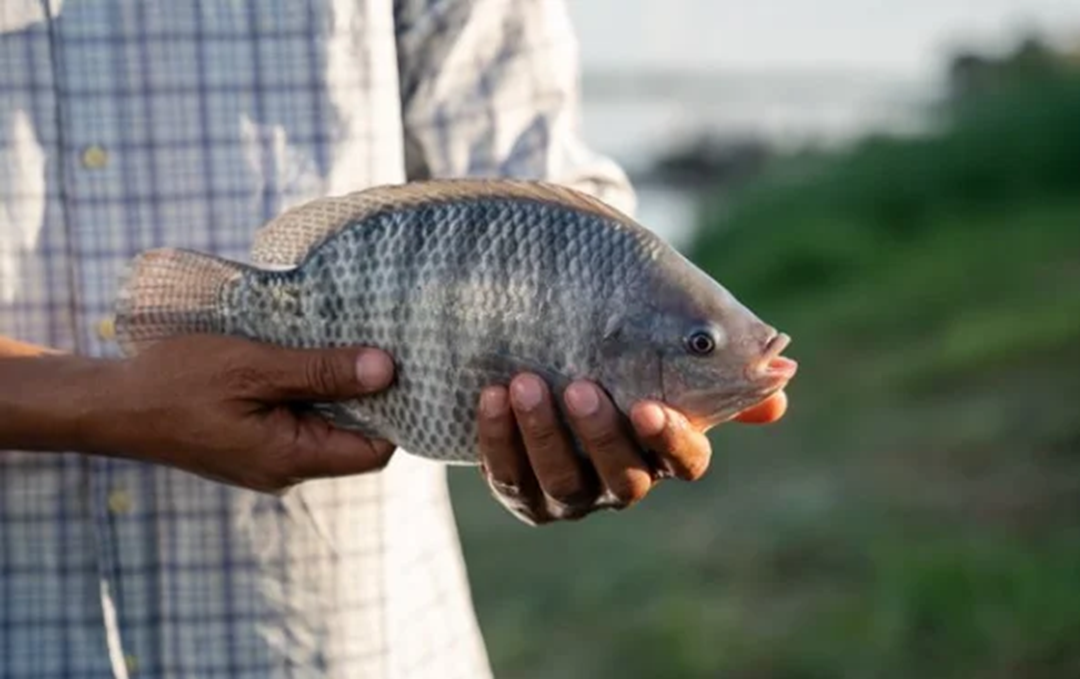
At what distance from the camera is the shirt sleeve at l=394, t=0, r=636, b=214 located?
283 cm

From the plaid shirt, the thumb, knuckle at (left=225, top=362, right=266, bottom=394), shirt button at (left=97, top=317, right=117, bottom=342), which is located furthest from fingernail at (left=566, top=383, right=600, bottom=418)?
shirt button at (left=97, top=317, right=117, bottom=342)

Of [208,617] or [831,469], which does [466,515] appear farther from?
[208,617]

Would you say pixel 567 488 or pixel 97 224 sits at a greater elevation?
pixel 97 224

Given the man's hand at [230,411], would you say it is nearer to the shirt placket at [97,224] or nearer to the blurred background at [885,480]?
the shirt placket at [97,224]

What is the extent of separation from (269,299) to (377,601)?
1.37 feet

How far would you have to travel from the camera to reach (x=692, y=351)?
93.0 inches

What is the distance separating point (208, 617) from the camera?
8.71ft

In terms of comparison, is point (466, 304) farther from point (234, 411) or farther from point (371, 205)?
point (234, 411)

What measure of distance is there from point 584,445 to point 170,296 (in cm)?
50

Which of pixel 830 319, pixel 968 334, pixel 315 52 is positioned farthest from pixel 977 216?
pixel 315 52

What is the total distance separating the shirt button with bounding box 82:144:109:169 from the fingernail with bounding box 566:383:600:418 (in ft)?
2.22

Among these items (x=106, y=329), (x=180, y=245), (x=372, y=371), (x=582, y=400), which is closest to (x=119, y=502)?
(x=106, y=329)

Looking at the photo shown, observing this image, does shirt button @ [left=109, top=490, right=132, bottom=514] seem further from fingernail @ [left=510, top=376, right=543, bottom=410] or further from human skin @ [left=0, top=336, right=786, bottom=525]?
fingernail @ [left=510, top=376, right=543, bottom=410]

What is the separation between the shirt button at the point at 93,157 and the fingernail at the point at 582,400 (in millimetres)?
676
